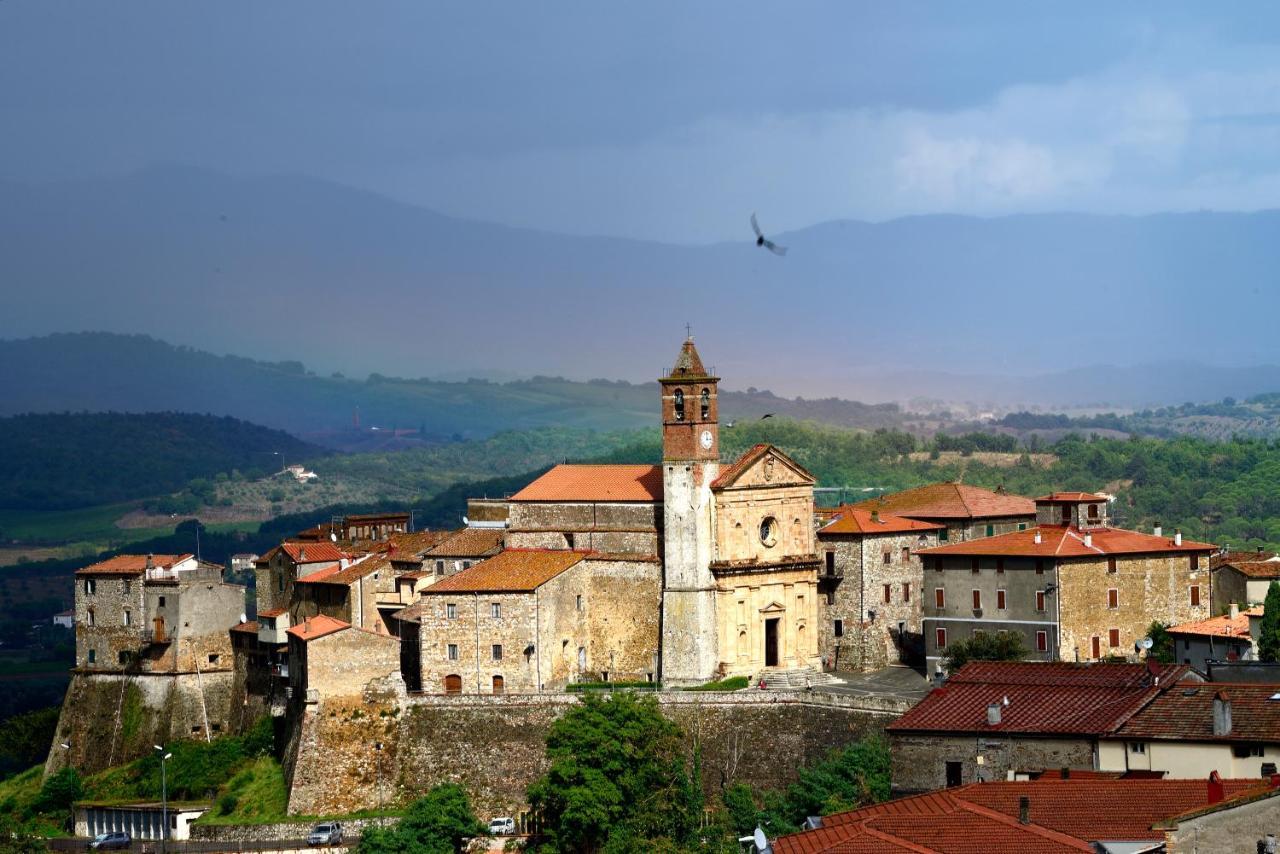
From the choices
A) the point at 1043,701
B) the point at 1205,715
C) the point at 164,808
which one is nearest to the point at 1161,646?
the point at 1043,701

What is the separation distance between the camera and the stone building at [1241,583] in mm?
77250

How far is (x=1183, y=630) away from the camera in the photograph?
71.0m

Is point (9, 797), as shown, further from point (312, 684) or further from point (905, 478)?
point (905, 478)

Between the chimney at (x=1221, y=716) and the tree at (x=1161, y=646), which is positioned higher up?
the chimney at (x=1221, y=716)

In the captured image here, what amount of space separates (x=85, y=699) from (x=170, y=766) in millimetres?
8378

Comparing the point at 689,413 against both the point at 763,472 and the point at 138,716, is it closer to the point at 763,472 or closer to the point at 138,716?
the point at 763,472

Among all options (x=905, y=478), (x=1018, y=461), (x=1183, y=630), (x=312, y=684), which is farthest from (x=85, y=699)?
(x=1018, y=461)

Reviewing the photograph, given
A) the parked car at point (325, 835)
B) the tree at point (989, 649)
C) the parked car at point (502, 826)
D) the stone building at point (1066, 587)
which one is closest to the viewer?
the parked car at point (502, 826)

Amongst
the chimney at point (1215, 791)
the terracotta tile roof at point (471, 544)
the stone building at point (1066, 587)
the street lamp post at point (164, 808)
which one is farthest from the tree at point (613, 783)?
the chimney at point (1215, 791)

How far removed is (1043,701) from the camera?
5434 centimetres

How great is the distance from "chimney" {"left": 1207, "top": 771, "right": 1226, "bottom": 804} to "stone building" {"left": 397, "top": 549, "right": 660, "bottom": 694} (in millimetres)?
32062

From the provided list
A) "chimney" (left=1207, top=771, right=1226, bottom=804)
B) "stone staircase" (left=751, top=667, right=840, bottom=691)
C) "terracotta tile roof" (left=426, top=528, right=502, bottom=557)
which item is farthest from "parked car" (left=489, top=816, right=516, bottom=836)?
"chimney" (left=1207, top=771, right=1226, bottom=804)

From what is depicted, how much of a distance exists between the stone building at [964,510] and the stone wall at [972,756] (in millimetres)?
24789

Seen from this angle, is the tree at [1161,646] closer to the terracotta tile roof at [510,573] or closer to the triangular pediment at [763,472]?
the triangular pediment at [763,472]
